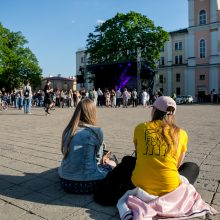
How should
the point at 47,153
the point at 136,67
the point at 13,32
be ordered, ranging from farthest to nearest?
the point at 13,32, the point at 136,67, the point at 47,153

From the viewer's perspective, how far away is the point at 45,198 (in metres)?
3.95

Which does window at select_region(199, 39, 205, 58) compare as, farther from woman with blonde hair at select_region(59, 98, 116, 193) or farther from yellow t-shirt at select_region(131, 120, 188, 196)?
yellow t-shirt at select_region(131, 120, 188, 196)

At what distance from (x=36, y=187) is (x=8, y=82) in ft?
181

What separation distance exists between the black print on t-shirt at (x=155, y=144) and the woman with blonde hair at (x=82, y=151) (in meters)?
0.88

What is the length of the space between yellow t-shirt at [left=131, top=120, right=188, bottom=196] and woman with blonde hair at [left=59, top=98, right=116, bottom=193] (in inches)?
29.2

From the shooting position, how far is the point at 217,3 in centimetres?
5406

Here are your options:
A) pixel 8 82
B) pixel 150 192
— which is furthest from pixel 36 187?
pixel 8 82

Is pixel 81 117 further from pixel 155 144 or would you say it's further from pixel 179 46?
pixel 179 46

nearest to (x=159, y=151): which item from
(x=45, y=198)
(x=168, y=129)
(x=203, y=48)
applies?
(x=168, y=129)

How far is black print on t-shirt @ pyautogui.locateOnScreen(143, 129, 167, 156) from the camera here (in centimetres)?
324

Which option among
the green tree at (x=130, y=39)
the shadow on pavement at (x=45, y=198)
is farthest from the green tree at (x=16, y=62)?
the shadow on pavement at (x=45, y=198)

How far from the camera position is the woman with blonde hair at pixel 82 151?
12.7ft

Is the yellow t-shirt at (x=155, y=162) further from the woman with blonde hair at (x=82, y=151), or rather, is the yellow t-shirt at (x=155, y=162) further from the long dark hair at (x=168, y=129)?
the woman with blonde hair at (x=82, y=151)

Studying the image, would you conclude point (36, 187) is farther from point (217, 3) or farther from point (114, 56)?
point (217, 3)
